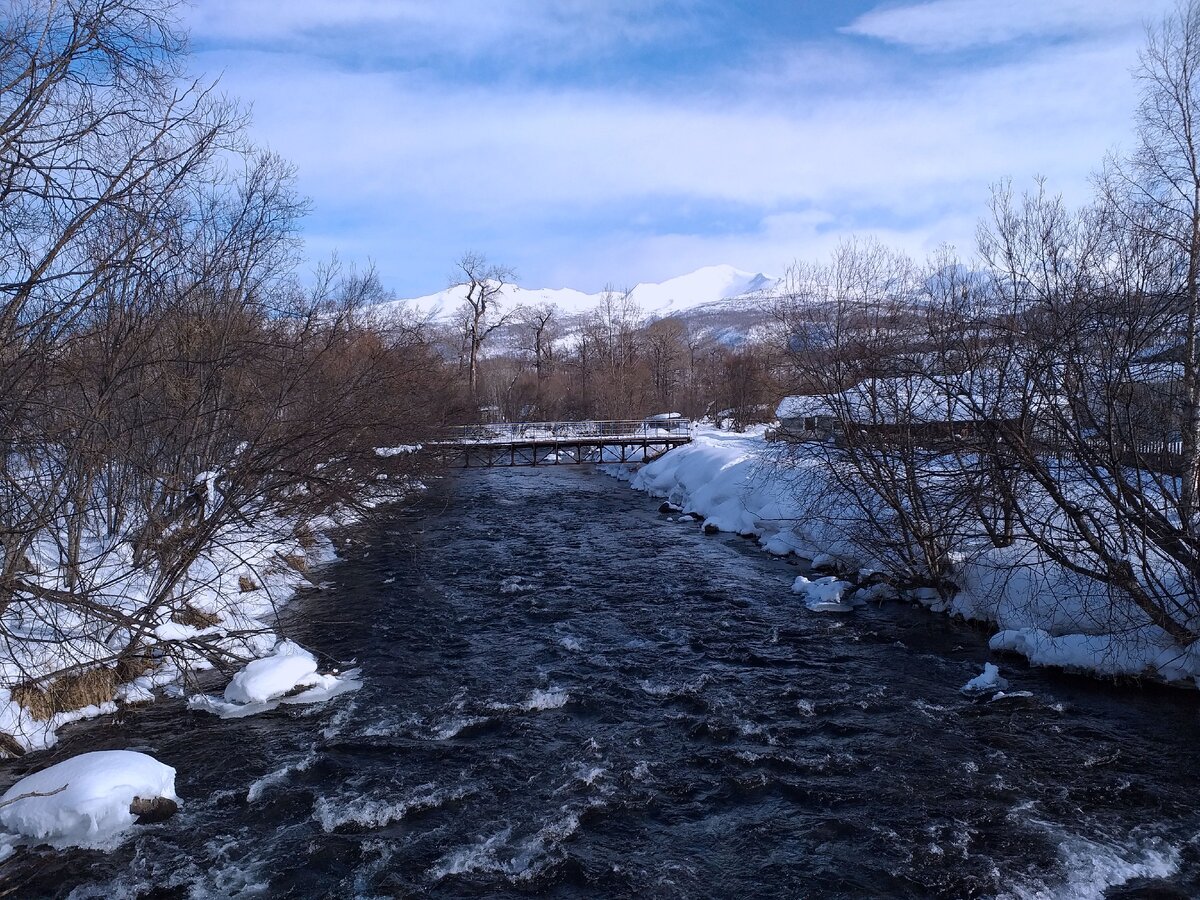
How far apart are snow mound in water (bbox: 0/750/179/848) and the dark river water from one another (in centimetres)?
26

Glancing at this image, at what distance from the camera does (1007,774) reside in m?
8.12

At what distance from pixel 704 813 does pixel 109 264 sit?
6.80m

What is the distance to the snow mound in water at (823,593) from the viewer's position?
14.2 m

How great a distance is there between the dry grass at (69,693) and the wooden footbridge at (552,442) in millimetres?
21946

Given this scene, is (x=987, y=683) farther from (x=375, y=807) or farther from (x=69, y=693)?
(x=69, y=693)

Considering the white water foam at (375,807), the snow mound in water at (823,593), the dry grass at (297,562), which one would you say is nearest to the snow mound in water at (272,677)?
the white water foam at (375,807)

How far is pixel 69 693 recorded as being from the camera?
966cm

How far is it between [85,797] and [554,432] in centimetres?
3678

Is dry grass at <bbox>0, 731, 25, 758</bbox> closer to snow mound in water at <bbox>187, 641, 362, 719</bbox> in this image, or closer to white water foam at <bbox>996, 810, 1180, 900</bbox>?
snow mound in water at <bbox>187, 641, 362, 719</bbox>

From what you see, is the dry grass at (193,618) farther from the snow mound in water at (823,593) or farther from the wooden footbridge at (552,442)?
the wooden footbridge at (552,442)

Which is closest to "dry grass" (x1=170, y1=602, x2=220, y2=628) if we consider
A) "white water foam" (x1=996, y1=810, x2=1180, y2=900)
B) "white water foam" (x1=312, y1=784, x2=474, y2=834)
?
"white water foam" (x1=312, y1=784, x2=474, y2=834)

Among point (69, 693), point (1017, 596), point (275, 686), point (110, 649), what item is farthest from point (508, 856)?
point (1017, 596)

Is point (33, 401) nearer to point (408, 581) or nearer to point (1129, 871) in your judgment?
point (1129, 871)

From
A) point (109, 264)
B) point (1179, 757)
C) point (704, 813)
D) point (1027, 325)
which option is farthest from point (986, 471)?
point (109, 264)
